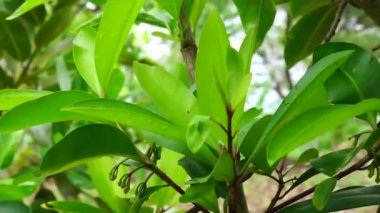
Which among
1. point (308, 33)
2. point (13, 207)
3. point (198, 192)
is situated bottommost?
point (13, 207)

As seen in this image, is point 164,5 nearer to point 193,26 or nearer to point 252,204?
point 193,26

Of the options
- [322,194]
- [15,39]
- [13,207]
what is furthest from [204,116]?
[15,39]

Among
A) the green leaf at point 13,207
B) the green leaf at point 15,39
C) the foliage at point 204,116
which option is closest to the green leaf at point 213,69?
the foliage at point 204,116

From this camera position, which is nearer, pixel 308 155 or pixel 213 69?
pixel 213 69

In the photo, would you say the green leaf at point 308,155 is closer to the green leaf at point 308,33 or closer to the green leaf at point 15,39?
the green leaf at point 308,33

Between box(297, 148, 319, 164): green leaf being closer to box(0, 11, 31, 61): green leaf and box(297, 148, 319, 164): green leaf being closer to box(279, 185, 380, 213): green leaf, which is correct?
box(279, 185, 380, 213): green leaf

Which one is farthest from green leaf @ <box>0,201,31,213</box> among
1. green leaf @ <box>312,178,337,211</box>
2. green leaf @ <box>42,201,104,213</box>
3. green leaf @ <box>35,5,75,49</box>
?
green leaf @ <box>35,5,75,49</box>

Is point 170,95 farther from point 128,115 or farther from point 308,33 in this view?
point 308,33
